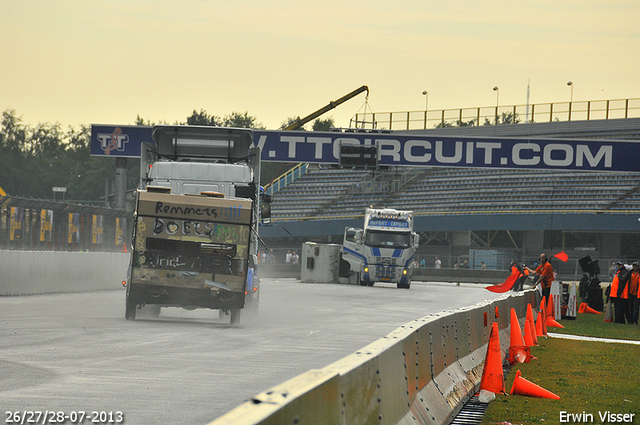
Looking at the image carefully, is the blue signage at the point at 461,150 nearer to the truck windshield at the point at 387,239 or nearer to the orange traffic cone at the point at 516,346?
the truck windshield at the point at 387,239

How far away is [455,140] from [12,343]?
27.7m

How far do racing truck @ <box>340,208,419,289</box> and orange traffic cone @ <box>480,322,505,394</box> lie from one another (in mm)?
31715

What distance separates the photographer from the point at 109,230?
86.8 ft

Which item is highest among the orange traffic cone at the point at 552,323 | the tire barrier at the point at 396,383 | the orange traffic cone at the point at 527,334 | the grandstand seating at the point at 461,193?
the grandstand seating at the point at 461,193

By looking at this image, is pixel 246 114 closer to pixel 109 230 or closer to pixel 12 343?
pixel 109 230

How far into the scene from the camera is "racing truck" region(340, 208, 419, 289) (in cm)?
4188

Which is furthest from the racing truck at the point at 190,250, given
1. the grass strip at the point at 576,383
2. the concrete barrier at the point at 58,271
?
the concrete barrier at the point at 58,271

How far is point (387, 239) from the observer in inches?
1665

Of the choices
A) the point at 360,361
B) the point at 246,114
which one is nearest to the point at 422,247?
the point at 360,361

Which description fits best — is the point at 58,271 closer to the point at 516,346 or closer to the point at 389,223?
the point at 516,346

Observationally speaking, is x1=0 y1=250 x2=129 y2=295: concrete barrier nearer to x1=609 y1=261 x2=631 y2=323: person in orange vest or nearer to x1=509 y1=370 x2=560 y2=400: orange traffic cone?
x1=609 y1=261 x2=631 y2=323: person in orange vest

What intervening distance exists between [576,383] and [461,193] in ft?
166

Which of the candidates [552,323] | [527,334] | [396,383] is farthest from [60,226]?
[396,383]

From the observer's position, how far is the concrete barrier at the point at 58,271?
22.4 metres
